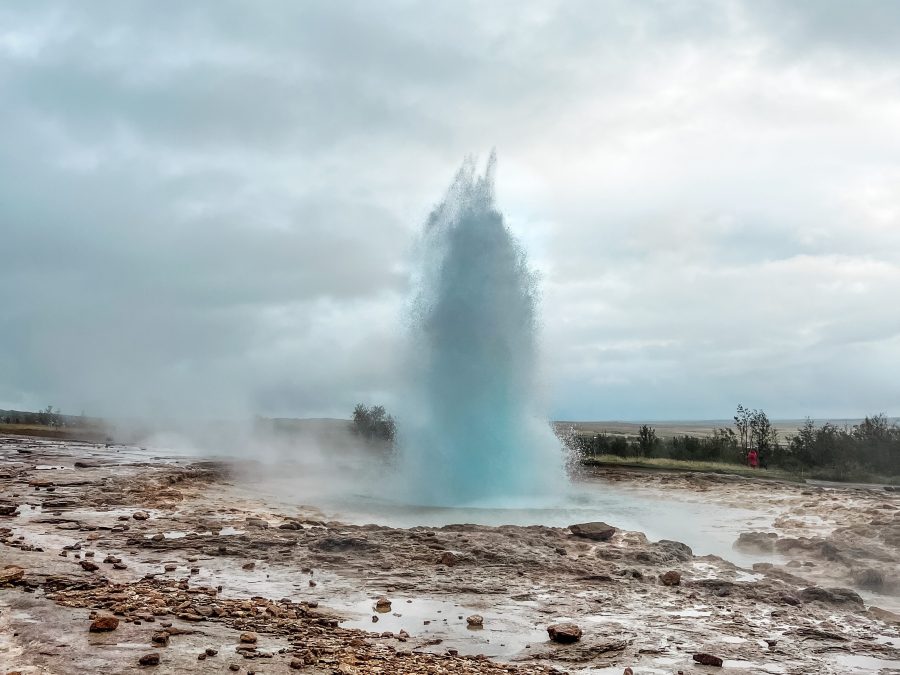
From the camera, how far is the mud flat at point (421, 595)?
6320mm

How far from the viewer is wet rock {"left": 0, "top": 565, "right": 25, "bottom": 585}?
810 cm

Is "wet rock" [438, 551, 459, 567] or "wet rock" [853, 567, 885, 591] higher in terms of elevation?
"wet rock" [438, 551, 459, 567]

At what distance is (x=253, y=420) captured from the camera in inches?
2216

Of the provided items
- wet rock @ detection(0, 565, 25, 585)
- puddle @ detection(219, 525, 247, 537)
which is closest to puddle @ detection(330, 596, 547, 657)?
wet rock @ detection(0, 565, 25, 585)

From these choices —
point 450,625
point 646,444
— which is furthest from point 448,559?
point 646,444

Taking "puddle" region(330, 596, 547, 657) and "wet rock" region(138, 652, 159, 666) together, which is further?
"puddle" region(330, 596, 547, 657)

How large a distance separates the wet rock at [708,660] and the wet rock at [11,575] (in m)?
7.65

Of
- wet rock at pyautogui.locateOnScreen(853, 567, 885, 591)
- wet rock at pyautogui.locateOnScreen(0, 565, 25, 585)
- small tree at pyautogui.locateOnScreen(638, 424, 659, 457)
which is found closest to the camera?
wet rock at pyautogui.locateOnScreen(0, 565, 25, 585)

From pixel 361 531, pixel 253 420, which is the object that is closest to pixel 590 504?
pixel 361 531

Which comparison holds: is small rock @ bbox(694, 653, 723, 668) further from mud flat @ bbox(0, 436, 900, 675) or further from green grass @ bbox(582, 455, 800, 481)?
green grass @ bbox(582, 455, 800, 481)

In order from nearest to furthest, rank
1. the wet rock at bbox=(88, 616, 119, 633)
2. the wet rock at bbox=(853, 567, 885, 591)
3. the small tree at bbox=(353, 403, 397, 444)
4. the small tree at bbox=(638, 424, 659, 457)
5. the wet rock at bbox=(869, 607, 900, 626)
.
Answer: the wet rock at bbox=(88, 616, 119, 633)
the wet rock at bbox=(869, 607, 900, 626)
the wet rock at bbox=(853, 567, 885, 591)
the small tree at bbox=(638, 424, 659, 457)
the small tree at bbox=(353, 403, 397, 444)

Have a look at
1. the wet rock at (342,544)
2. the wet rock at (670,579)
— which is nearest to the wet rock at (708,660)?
the wet rock at (670,579)

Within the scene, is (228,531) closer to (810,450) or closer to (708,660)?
(708,660)

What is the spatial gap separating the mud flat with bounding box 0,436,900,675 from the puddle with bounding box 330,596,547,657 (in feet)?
0.11
